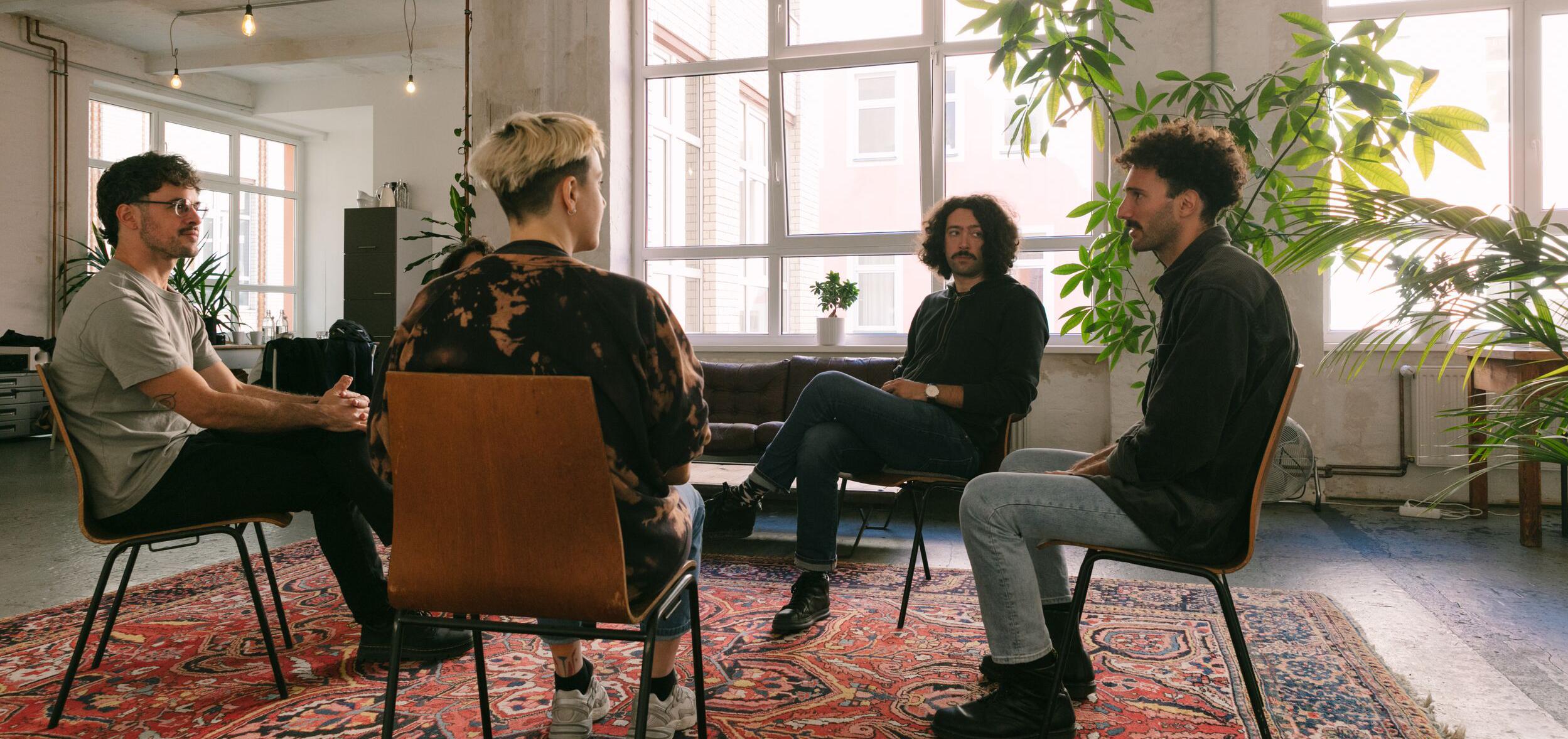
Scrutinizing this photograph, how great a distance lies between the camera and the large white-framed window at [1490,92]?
472 centimetres

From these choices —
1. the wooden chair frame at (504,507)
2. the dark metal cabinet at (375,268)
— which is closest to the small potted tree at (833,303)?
the wooden chair frame at (504,507)

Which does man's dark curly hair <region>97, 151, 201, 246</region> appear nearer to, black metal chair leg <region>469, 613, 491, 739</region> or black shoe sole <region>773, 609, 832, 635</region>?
black metal chair leg <region>469, 613, 491, 739</region>

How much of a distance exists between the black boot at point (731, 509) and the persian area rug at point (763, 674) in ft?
0.82

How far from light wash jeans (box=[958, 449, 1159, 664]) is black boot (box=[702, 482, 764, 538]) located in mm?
1100

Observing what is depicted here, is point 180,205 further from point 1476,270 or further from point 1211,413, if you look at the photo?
point 1476,270

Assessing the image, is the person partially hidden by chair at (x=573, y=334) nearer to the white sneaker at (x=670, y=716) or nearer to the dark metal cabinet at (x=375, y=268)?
the white sneaker at (x=670, y=716)

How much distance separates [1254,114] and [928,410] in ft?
9.96

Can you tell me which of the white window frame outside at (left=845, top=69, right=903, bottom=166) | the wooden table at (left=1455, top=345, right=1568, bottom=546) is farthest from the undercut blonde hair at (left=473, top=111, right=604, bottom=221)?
the white window frame outside at (left=845, top=69, right=903, bottom=166)

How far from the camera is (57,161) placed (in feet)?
26.9

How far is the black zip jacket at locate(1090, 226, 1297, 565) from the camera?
1.64m

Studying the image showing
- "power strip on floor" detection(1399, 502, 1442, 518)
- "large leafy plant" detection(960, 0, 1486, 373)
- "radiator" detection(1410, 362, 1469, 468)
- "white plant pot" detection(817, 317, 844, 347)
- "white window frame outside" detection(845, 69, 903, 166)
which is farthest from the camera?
"white window frame outside" detection(845, 69, 903, 166)

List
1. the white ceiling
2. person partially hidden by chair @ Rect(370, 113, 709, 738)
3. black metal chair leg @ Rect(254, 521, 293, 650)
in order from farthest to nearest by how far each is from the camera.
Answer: the white ceiling, black metal chair leg @ Rect(254, 521, 293, 650), person partially hidden by chair @ Rect(370, 113, 709, 738)

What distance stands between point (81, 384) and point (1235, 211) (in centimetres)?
413

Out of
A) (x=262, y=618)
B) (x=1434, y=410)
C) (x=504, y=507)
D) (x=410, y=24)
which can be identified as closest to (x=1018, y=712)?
(x=504, y=507)
